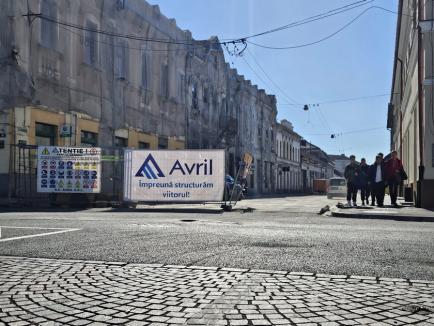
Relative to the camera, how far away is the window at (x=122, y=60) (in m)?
25.7

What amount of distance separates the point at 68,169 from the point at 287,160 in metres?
50.5

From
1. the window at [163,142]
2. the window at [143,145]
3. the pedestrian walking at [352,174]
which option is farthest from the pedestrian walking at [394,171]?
the window at [163,142]

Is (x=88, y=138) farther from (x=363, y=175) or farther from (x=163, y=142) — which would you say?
(x=363, y=175)

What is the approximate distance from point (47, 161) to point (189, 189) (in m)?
5.12

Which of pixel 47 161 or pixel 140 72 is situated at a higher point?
pixel 140 72

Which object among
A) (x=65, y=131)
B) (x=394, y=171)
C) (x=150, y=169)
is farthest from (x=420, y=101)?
(x=65, y=131)

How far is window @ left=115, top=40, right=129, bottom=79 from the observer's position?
25.7m

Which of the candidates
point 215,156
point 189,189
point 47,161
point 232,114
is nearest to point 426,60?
point 215,156

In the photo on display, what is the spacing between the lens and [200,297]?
14.0 feet

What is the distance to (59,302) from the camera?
4.14 m

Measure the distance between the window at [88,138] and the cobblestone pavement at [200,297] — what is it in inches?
685

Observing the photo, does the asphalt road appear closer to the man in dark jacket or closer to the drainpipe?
the drainpipe

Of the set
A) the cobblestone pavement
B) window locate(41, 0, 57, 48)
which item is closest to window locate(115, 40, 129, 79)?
window locate(41, 0, 57, 48)

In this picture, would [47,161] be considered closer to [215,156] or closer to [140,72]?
[215,156]
